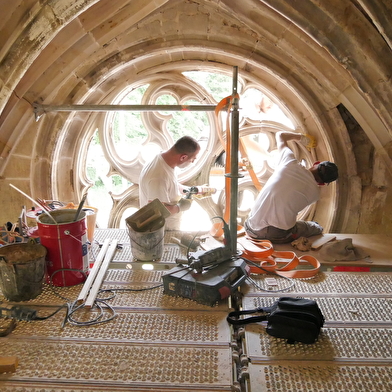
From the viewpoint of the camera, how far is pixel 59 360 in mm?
1848

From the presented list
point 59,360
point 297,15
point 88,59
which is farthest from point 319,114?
point 59,360

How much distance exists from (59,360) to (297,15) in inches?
120

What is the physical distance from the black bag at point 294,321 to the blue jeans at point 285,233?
57.5 inches

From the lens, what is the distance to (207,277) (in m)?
2.38

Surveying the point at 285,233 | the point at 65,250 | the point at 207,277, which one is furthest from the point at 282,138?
the point at 65,250

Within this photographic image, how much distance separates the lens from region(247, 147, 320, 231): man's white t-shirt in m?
3.50

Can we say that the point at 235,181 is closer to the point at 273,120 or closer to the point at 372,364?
the point at 372,364

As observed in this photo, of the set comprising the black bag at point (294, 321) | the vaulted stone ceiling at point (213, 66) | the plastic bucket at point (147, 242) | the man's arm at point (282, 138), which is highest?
the vaulted stone ceiling at point (213, 66)

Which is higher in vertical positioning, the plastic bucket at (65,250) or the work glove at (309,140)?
the work glove at (309,140)

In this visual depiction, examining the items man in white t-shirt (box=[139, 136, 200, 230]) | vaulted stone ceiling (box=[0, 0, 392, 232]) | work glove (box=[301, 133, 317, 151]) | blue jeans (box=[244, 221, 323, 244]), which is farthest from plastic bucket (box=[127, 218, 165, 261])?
work glove (box=[301, 133, 317, 151])

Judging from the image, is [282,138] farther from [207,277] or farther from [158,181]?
[207,277]

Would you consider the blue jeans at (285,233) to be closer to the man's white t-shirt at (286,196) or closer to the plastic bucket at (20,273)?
the man's white t-shirt at (286,196)

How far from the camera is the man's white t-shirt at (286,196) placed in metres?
3.50

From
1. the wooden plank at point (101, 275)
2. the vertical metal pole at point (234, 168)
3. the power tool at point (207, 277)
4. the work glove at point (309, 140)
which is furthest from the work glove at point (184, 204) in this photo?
the work glove at point (309, 140)
